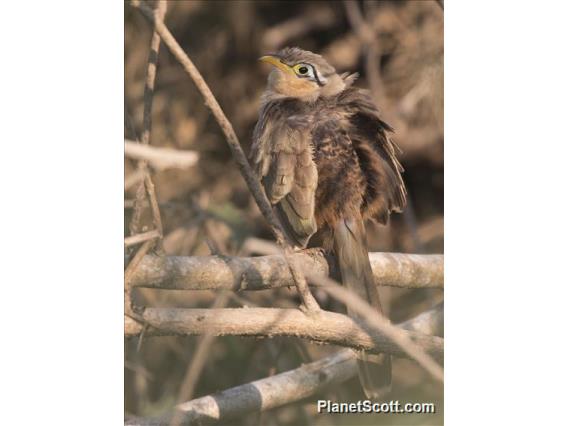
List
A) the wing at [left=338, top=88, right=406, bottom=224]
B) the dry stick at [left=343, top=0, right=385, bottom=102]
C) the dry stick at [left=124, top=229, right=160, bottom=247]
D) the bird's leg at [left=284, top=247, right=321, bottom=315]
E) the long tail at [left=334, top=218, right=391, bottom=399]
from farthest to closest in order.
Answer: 1. the dry stick at [left=343, top=0, right=385, bottom=102]
2. the wing at [left=338, top=88, right=406, bottom=224]
3. the long tail at [left=334, top=218, right=391, bottom=399]
4. the bird's leg at [left=284, top=247, right=321, bottom=315]
5. the dry stick at [left=124, top=229, right=160, bottom=247]

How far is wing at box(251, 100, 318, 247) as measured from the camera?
11.4 ft

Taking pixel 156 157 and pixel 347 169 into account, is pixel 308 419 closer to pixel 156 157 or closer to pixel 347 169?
pixel 347 169

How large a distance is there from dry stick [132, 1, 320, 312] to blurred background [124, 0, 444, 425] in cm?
52

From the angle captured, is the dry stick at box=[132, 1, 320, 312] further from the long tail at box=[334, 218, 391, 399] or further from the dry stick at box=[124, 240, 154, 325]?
the dry stick at box=[124, 240, 154, 325]

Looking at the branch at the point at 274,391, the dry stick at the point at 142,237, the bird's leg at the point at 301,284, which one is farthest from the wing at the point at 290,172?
the dry stick at the point at 142,237

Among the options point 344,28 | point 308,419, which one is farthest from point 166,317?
point 344,28

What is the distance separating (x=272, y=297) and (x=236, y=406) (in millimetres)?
886

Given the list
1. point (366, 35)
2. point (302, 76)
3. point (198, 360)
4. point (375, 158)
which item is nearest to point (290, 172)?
point (375, 158)

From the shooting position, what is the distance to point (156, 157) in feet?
7.00

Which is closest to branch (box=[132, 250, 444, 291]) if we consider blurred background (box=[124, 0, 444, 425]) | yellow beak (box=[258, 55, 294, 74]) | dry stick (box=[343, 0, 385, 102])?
blurred background (box=[124, 0, 444, 425])

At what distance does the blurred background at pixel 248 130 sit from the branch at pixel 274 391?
9 centimetres

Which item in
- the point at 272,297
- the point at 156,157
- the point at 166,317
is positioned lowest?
the point at 272,297

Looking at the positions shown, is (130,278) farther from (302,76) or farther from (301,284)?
(302,76)

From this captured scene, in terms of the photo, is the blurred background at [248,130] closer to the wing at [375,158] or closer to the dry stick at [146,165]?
the wing at [375,158]
